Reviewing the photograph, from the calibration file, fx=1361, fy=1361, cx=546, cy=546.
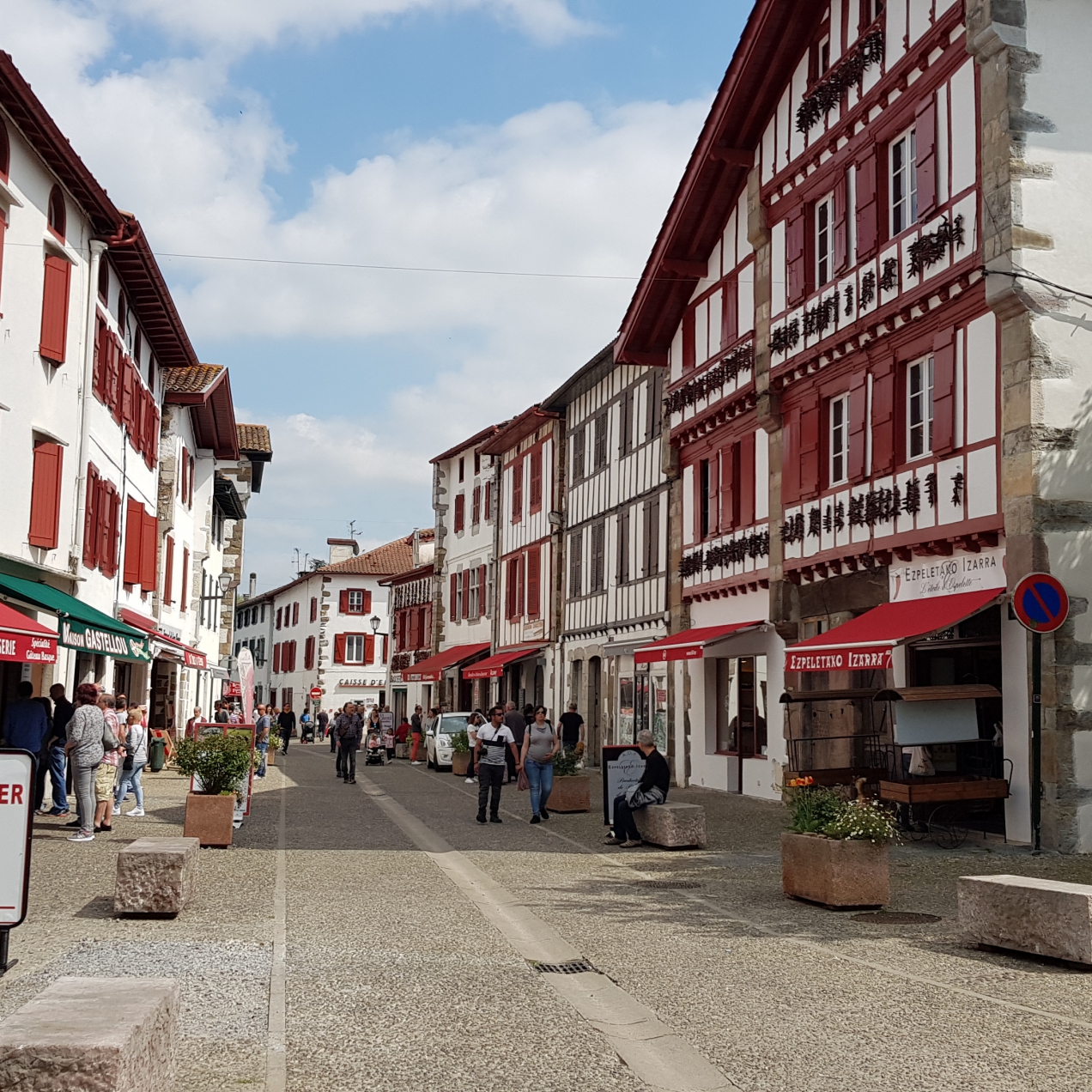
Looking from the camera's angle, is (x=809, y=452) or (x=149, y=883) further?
(x=809, y=452)

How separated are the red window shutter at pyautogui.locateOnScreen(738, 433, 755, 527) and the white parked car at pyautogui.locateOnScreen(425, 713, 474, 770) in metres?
11.4

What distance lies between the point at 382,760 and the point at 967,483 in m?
23.3

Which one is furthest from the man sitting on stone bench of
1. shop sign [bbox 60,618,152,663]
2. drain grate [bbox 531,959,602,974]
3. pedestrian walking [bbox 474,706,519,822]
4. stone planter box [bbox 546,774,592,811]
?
shop sign [bbox 60,618,152,663]

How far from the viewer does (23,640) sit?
13664 millimetres

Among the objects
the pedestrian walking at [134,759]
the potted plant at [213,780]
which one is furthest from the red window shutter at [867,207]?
the pedestrian walking at [134,759]

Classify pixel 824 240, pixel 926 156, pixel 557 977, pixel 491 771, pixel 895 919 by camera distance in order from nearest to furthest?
pixel 557 977 → pixel 895 919 → pixel 926 156 → pixel 491 771 → pixel 824 240

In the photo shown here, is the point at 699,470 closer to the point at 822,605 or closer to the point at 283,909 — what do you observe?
the point at 822,605

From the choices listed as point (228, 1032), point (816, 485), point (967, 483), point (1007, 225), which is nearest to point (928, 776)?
point (967, 483)

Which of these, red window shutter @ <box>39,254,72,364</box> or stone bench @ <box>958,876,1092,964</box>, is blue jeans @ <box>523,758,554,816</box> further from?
stone bench @ <box>958,876,1092,964</box>

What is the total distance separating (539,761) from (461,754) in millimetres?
11874

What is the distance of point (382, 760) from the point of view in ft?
118

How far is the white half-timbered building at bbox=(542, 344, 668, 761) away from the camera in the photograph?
26.7 m

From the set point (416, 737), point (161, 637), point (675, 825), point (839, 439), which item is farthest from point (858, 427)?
point (416, 737)

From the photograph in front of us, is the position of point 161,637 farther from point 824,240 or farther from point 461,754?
point 824,240
